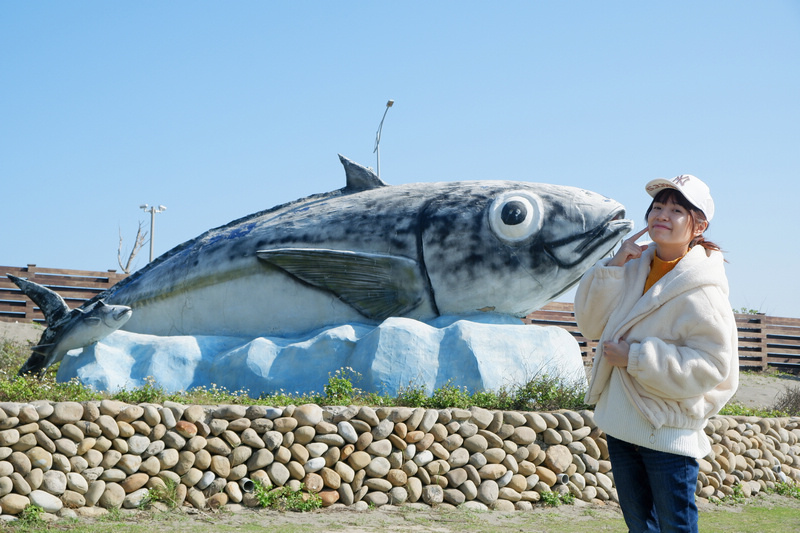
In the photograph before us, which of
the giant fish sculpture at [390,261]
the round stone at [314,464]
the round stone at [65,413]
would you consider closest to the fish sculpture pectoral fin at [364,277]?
the giant fish sculpture at [390,261]

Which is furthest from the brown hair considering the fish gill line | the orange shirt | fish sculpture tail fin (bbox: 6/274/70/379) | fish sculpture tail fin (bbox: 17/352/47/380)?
fish sculpture tail fin (bbox: 17/352/47/380)

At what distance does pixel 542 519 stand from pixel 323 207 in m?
4.44

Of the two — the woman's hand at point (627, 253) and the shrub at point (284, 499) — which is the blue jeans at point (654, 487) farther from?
the shrub at point (284, 499)

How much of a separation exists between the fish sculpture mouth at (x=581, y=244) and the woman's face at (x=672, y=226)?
205 inches

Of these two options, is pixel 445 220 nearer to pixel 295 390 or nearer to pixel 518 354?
pixel 518 354

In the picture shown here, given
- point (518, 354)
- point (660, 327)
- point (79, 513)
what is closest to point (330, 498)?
point (79, 513)

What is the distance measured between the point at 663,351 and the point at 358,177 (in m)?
7.00

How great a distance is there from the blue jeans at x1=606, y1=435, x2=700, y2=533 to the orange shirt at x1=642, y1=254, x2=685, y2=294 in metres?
0.60

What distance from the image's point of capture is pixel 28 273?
1831 centimetres

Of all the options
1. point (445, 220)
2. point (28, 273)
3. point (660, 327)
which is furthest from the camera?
point (28, 273)

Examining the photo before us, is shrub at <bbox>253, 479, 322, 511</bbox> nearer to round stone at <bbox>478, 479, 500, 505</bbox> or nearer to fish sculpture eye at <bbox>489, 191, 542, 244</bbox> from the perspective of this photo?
round stone at <bbox>478, 479, 500, 505</bbox>

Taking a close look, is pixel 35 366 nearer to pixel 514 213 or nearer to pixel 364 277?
pixel 364 277

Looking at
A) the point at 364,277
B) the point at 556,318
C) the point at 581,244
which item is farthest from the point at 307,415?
the point at 556,318

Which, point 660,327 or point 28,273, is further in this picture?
point 28,273
